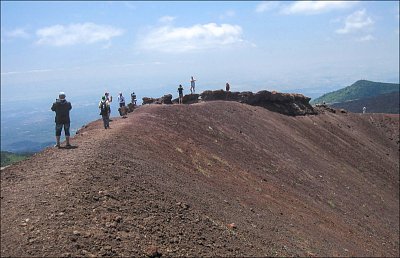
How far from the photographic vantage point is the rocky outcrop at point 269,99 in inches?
1800

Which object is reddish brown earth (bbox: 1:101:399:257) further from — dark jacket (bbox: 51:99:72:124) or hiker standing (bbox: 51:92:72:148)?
dark jacket (bbox: 51:99:72:124)

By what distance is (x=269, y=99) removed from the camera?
50875 mm

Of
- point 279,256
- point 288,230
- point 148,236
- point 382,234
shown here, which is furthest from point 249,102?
point 148,236

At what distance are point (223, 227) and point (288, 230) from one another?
5105 mm

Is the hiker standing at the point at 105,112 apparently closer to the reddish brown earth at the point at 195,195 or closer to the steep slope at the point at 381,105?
the reddish brown earth at the point at 195,195

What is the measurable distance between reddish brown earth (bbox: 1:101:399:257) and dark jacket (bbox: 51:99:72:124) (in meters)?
1.25

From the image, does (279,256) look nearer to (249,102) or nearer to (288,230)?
(288,230)

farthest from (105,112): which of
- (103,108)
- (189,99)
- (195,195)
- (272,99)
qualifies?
(272,99)

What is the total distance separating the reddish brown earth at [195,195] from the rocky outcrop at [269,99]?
5658 mm

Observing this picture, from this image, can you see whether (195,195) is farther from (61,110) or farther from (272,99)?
(272,99)

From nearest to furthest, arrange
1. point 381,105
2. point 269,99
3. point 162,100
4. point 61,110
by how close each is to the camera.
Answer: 1. point 61,110
2. point 162,100
3. point 269,99
4. point 381,105

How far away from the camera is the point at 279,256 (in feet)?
48.6

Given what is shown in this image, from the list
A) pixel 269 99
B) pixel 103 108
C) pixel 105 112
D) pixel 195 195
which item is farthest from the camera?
pixel 269 99

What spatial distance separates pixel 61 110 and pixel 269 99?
3665 centimetres
